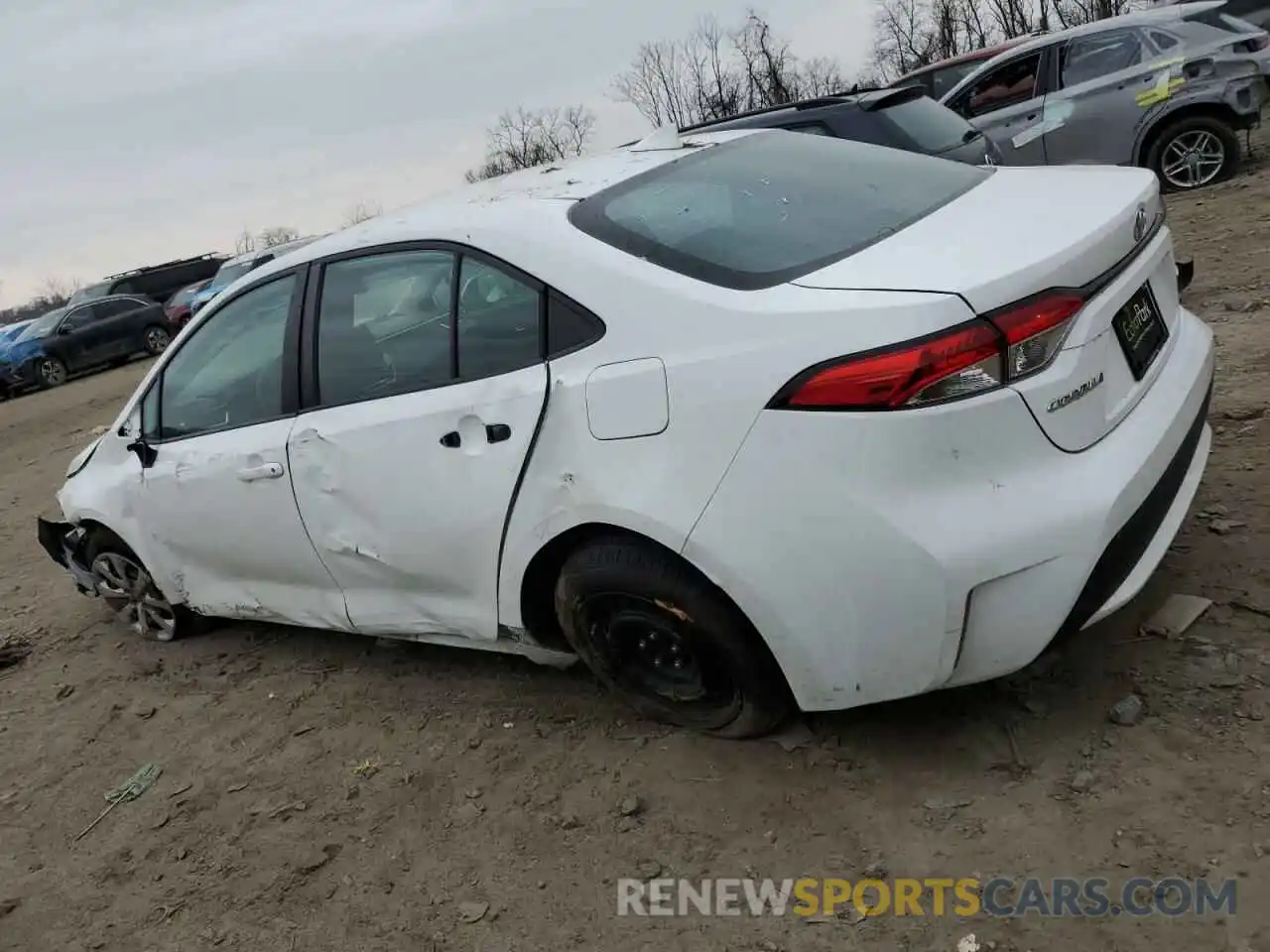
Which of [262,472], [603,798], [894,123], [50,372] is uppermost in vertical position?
[50,372]

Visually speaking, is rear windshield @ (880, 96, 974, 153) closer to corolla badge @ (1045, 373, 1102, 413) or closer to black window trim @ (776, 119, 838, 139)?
black window trim @ (776, 119, 838, 139)

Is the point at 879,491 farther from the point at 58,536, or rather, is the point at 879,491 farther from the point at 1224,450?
the point at 58,536

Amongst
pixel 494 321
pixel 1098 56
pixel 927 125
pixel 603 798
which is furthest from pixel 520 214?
pixel 1098 56

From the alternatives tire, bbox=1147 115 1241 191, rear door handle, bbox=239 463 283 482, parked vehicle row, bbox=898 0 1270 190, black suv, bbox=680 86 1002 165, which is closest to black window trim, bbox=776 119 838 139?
black suv, bbox=680 86 1002 165

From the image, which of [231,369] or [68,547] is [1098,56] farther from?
[68,547]

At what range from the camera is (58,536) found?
15.9ft

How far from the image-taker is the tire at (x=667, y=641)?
260 cm

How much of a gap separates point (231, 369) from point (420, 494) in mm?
1190

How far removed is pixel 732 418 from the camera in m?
2.37

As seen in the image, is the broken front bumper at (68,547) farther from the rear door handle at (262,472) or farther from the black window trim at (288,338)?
the rear door handle at (262,472)

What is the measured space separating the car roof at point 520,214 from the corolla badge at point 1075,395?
4.02ft

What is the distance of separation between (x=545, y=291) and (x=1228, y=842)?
80.2 inches

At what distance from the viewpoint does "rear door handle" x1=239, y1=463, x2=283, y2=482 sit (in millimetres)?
3443

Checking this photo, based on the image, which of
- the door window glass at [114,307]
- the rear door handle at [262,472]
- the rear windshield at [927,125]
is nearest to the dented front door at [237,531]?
the rear door handle at [262,472]
